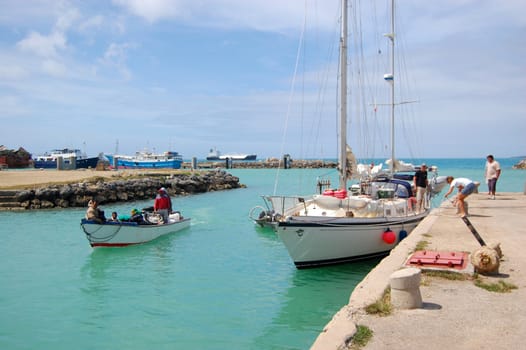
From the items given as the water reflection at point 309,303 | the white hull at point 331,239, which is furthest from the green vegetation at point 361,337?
the white hull at point 331,239

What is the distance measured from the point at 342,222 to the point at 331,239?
65cm

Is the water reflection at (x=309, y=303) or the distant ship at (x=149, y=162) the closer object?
the water reflection at (x=309, y=303)

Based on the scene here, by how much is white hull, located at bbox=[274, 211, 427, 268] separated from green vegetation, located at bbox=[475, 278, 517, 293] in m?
6.71

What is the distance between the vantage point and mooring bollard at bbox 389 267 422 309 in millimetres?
7234

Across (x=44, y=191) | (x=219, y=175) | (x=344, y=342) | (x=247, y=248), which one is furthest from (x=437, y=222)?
(x=219, y=175)

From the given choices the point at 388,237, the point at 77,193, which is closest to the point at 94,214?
the point at 388,237

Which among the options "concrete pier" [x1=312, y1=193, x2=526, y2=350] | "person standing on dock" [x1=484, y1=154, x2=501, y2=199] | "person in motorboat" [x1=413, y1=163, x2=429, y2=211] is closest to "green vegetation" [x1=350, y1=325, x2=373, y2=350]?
"concrete pier" [x1=312, y1=193, x2=526, y2=350]

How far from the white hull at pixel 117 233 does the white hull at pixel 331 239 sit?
8641 mm

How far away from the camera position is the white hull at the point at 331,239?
594 inches

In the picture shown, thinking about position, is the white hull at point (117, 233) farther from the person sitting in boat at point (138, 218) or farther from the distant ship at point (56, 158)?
the distant ship at point (56, 158)

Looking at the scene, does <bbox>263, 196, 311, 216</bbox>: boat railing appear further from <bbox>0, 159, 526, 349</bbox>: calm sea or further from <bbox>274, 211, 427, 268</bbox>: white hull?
<bbox>0, 159, 526, 349</bbox>: calm sea

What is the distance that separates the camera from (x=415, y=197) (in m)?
20.7

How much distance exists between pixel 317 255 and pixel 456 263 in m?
6.20

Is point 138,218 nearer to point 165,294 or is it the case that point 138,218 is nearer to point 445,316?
point 165,294
